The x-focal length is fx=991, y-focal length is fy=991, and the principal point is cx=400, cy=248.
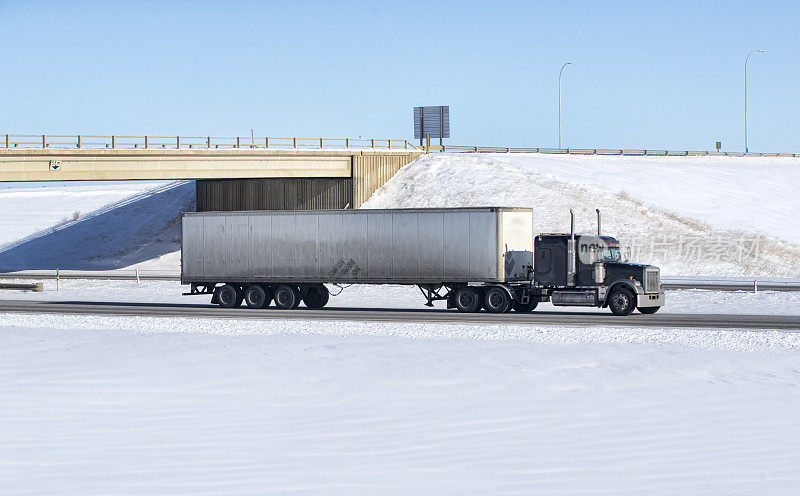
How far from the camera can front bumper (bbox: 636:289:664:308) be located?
104ft

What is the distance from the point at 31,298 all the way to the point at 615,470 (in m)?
37.4

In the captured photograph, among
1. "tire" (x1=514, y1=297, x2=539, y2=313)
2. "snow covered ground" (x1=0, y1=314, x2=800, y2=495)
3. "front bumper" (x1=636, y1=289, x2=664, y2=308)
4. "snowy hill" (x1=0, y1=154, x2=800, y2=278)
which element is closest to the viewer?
"snow covered ground" (x1=0, y1=314, x2=800, y2=495)

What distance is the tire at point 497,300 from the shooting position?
33.2 metres

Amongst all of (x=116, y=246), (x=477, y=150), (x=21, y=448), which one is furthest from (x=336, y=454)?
(x=477, y=150)

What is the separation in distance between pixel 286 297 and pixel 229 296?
2.26m

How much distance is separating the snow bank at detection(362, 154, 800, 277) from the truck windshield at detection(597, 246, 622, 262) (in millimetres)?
26338

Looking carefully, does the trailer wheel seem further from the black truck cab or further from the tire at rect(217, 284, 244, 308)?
the black truck cab

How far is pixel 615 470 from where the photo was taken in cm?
1056

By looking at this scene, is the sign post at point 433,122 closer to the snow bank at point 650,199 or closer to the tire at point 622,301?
the snow bank at point 650,199

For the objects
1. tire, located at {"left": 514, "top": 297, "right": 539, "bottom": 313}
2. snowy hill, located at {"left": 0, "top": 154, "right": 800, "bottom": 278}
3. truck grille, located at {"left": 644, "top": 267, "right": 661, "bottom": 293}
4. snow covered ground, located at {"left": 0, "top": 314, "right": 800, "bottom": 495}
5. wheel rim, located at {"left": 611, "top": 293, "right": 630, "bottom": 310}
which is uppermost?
snowy hill, located at {"left": 0, "top": 154, "right": 800, "bottom": 278}

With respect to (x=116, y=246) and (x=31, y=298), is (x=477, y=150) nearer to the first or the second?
(x=116, y=246)

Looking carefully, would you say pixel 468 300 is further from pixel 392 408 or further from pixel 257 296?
pixel 392 408

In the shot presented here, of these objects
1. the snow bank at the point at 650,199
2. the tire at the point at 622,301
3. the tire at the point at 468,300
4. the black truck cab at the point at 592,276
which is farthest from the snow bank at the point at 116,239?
the tire at the point at 622,301

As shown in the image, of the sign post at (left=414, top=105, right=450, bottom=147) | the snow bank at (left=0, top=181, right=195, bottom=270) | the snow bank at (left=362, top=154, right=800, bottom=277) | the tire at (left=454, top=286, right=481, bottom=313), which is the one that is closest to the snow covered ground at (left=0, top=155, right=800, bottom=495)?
the tire at (left=454, top=286, right=481, bottom=313)
